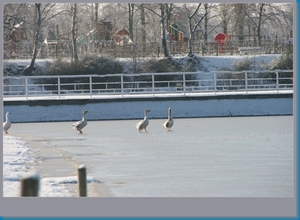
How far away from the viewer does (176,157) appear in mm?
12391

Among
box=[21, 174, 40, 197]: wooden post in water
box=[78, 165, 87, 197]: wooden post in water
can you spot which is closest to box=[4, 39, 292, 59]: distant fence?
box=[78, 165, 87, 197]: wooden post in water

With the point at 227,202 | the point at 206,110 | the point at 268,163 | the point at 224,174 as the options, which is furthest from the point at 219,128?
the point at 227,202

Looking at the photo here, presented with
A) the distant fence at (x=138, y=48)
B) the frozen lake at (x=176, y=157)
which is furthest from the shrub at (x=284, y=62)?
the frozen lake at (x=176, y=157)

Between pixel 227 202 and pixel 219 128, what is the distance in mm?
10248

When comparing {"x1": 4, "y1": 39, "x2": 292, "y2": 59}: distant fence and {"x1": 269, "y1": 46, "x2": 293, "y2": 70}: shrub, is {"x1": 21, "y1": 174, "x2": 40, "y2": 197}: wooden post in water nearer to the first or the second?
{"x1": 269, "y1": 46, "x2": 293, "y2": 70}: shrub

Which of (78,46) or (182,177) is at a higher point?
(78,46)

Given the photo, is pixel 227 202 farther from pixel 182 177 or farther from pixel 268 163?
pixel 268 163

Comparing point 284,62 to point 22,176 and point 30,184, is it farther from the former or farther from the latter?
point 30,184

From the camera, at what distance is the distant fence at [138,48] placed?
36.7 meters

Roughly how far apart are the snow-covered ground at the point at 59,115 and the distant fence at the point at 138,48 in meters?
1.46

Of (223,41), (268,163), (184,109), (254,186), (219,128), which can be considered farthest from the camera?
(223,41)

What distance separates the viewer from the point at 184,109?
74.3 feet

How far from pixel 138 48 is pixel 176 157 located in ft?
83.4

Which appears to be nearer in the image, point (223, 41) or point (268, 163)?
point (268, 163)
